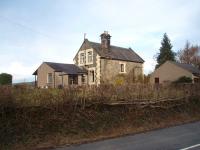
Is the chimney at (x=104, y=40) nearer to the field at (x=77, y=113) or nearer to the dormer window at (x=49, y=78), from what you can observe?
the dormer window at (x=49, y=78)

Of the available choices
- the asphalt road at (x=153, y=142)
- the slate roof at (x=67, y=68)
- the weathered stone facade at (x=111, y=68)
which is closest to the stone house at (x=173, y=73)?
the weathered stone facade at (x=111, y=68)

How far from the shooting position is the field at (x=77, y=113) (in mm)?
11742

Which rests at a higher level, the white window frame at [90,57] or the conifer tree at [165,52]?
the conifer tree at [165,52]

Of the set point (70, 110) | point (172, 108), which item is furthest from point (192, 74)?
point (70, 110)

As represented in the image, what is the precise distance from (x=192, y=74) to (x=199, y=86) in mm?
30679

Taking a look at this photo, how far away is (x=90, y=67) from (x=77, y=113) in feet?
113

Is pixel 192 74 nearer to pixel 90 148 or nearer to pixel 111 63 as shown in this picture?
pixel 111 63

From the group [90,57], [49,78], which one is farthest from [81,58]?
[49,78]

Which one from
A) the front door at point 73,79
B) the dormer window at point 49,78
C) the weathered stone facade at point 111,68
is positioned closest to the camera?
the front door at point 73,79

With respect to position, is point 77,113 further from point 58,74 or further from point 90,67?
point 90,67

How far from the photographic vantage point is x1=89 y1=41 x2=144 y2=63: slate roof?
158 ft

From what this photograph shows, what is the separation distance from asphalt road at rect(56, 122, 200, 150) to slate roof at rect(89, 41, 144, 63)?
33485 millimetres

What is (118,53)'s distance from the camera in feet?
167

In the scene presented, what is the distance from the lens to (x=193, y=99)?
926 inches
